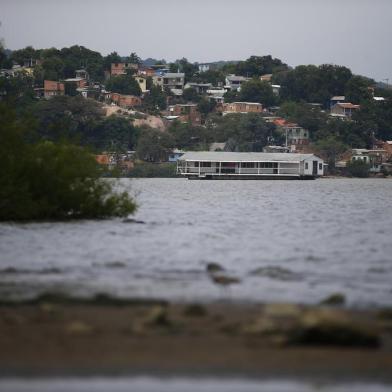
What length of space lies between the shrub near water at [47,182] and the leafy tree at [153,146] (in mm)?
131463

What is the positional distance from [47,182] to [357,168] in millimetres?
147391

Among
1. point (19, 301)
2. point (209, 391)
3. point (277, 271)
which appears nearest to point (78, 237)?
point (277, 271)

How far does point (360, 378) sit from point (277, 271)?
13.9 meters

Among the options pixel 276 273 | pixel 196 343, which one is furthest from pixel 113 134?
pixel 196 343

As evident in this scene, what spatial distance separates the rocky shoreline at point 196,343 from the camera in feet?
47.6

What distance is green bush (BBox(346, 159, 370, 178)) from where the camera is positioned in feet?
611

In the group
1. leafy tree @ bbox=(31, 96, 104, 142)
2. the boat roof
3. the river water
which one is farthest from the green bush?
the river water

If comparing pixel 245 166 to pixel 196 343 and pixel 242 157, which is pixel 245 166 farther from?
pixel 196 343

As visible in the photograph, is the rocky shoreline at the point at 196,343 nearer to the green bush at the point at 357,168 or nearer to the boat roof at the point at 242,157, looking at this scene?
the boat roof at the point at 242,157

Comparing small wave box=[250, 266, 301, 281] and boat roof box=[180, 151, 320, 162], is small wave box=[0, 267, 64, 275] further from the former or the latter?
boat roof box=[180, 151, 320, 162]

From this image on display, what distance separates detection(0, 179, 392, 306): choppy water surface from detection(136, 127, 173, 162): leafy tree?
121 m

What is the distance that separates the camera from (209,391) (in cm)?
1343

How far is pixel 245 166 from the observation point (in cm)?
16788

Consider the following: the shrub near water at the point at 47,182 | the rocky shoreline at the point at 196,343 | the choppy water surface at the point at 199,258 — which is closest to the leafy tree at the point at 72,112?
the choppy water surface at the point at 199,258
